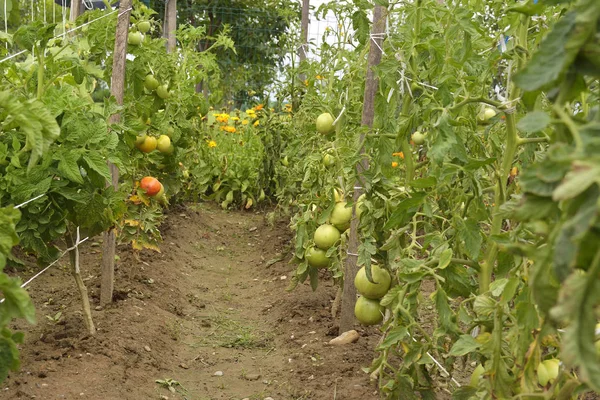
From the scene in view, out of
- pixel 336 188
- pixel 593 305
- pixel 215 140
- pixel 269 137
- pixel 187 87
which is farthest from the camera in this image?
pixel 215 140

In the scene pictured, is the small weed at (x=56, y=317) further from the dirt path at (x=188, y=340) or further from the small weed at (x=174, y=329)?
the small weed at (x=174, y=329)

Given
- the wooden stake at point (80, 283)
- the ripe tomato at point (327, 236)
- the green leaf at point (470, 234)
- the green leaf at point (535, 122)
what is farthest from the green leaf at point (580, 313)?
the ripe tomato at point (327, 236)

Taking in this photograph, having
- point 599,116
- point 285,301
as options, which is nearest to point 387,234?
point 285,301

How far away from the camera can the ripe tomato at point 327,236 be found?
3.50m

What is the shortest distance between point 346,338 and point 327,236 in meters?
0.48

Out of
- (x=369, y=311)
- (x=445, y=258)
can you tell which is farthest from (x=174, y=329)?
(x=445, y=258)

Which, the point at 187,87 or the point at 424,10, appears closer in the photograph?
the point at 424,10

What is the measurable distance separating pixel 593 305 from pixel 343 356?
2541mm

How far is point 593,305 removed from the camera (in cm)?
78

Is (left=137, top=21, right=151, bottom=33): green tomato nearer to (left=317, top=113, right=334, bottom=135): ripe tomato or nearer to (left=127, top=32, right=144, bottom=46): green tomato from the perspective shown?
(left=127, top=32, right=144, bottom=46): green tomato

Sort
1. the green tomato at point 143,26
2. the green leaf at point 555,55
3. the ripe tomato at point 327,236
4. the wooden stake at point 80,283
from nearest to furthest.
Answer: the green leaf at point 555,55, the wooden stake at point 80,283, the ripe tomato at point 327,236, the green tomato at point 143,26

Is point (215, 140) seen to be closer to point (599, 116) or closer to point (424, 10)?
point (424, 10)

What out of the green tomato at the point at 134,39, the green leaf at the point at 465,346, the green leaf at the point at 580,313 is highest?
the green leaf at the point at 580,313

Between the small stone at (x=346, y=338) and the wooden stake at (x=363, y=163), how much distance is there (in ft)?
0.22
